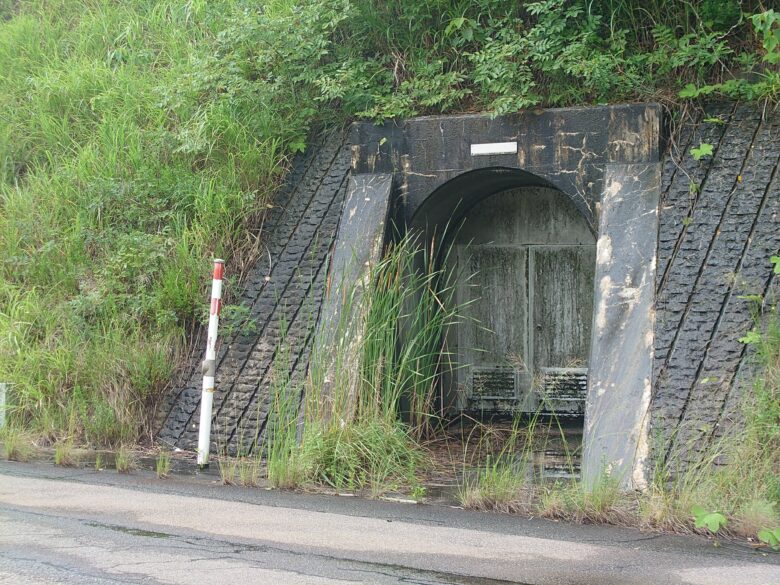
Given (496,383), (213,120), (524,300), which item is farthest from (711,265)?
(213,120)

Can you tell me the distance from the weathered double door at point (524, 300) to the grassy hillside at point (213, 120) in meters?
1.95

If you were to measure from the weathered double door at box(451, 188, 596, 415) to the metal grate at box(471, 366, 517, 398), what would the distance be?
1 centimetres

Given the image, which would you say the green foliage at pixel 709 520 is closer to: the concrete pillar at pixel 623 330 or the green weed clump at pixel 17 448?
the concrete pillar at pixel 623 330

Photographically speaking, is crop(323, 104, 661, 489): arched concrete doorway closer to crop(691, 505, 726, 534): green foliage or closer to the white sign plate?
the white sign plate

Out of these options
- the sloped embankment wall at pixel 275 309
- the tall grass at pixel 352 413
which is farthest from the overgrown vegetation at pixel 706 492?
the sloped embankment wall at pixel 275 309

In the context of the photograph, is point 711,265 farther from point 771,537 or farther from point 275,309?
point 275,309

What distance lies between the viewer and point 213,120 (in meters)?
10.2

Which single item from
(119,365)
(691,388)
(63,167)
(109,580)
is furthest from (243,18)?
(109,580)

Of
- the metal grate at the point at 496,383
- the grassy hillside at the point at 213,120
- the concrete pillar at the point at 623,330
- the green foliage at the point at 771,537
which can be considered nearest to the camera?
the green foliage at the point at 771,537

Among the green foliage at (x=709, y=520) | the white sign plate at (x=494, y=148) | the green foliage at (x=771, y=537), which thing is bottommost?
the green foliage at (x=771, y=537)

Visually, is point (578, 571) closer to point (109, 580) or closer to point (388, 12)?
point (109, 580)

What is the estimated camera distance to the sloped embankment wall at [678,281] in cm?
693

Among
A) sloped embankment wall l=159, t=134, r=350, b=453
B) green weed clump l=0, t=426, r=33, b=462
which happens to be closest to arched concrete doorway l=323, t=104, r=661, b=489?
sloped embankment wall l=159, t=134, r=350, b=453

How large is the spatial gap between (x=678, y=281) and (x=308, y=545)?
4.15 meters
